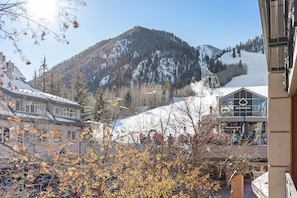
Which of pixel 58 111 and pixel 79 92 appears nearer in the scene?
pixel 58 111

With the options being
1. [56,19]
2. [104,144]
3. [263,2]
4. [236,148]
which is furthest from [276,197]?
[236,148]

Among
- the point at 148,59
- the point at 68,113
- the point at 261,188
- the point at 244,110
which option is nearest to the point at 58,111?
the point at 68,113

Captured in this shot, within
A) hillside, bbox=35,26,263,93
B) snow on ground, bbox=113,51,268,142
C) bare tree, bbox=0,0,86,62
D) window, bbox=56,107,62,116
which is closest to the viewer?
bare tree, bbox=0,0,86,62

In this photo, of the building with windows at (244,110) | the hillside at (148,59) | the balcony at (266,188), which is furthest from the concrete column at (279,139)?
the hillside at (148,59)

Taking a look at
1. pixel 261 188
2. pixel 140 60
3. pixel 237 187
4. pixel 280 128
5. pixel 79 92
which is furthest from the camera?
pixel 140 60

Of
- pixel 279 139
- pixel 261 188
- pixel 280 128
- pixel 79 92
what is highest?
pixel 79 92

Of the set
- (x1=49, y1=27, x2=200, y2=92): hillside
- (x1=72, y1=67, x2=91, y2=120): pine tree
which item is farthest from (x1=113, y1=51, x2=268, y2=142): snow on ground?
(x1=72, y1=67, x2=91, y2=120): pine tree

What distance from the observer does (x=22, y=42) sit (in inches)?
142

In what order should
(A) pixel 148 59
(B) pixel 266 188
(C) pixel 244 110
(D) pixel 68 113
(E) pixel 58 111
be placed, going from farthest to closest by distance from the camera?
(A) pixel 148 59, (D) pixel 68 113, (C) pixel 244 110, (E) pixel 58 111, (B) pixel 266 188

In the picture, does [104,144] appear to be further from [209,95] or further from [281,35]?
[209,95]

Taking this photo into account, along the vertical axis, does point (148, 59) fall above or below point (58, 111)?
above

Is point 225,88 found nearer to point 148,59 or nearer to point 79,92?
point 79,92

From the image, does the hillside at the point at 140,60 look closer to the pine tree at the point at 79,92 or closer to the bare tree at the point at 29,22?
the pine tree at the point at 79,92

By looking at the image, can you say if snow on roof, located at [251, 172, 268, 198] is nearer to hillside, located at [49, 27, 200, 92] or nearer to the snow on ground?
the snow on ground
